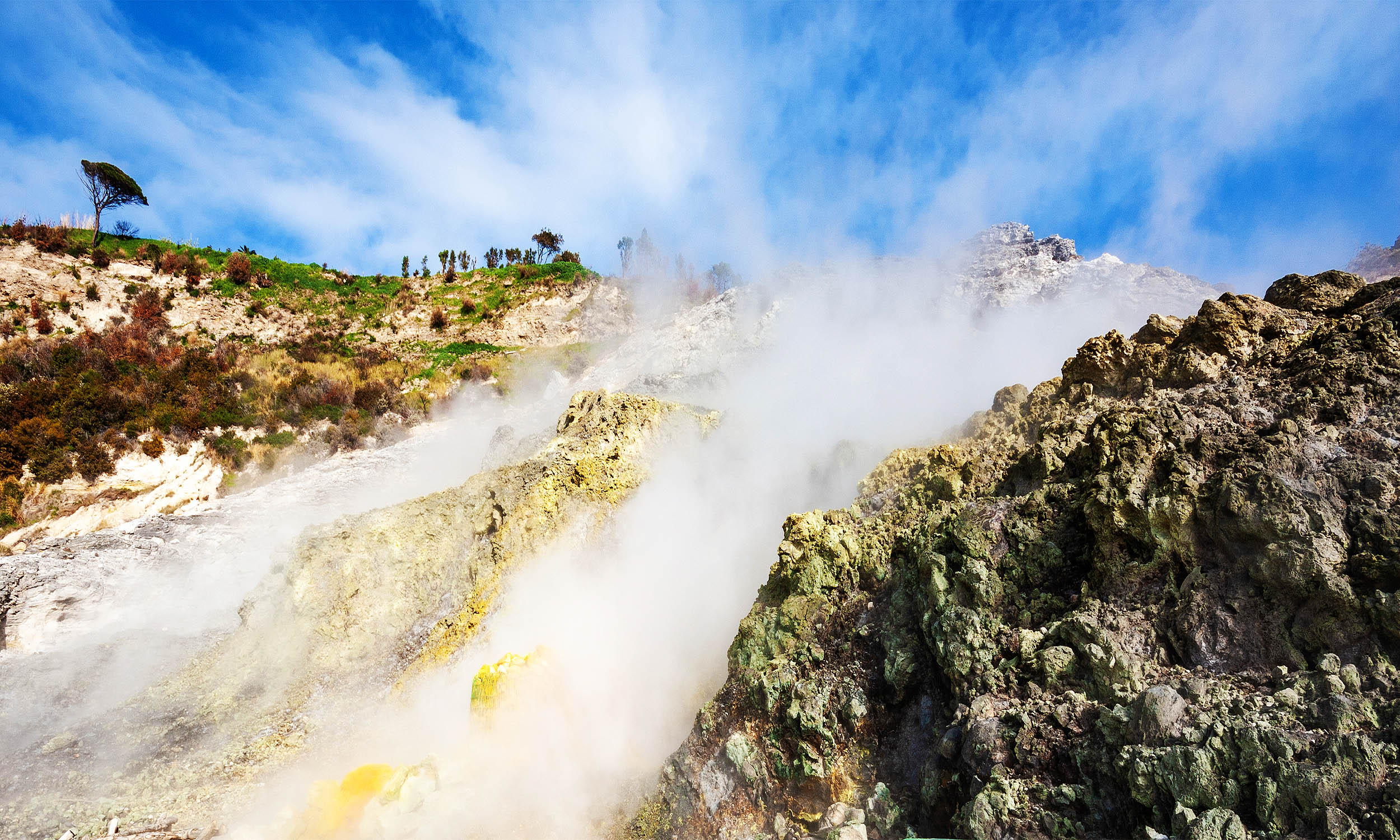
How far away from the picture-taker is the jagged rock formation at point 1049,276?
695 inches

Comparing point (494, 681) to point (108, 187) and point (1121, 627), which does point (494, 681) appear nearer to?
point (1121, 627)

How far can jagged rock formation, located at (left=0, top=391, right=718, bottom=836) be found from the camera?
807cm

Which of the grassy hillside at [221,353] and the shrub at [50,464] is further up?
the grassy hillside at [221,353]

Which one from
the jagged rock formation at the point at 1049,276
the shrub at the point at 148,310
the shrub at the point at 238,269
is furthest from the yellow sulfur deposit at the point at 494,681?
the shrub at the point at 238,269

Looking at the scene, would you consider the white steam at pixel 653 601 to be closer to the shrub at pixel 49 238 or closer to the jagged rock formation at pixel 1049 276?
the jagged rock formation at pixel 1049 276

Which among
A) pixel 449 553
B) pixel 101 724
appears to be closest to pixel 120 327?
pixel 101 724

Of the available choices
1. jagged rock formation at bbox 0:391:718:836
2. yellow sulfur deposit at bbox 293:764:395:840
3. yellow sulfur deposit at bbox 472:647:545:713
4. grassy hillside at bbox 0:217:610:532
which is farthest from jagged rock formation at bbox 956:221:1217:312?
yellow sulfur deposit at bbox 293:764:395:840

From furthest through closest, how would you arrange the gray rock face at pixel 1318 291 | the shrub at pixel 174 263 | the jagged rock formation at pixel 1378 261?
the shrub at pixel 174 263 < the jagged rock formation at pixel 1378 261 < the gray rock face at pixel 1318 291

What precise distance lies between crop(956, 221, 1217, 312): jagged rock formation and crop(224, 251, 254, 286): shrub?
3844 cm

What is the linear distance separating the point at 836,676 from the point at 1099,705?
6.90 feet

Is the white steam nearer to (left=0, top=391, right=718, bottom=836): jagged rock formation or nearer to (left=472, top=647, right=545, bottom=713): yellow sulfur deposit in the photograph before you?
(left=472, top=647, right=545, bottom=713): yellow sulfur deposit

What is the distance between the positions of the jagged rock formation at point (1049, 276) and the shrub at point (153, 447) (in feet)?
89.9

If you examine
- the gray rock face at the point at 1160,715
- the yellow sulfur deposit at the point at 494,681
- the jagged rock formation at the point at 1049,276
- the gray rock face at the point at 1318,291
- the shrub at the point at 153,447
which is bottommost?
the yellow sulfur deposit at the point at 494,681

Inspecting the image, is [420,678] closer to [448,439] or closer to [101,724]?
[101,724]
